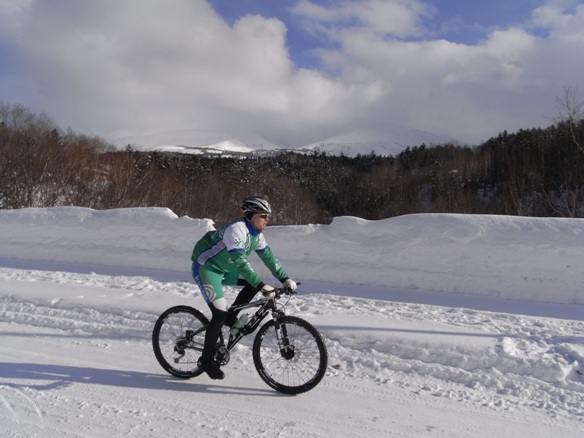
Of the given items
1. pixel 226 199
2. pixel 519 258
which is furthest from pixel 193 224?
pixel 226 199

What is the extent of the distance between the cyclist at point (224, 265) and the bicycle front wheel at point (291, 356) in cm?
36

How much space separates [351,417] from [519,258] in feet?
17.8

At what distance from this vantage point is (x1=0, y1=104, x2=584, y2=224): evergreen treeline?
1026 inches

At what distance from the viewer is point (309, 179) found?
250 ft

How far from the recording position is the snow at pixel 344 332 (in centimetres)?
388

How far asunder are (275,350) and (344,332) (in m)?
1.59

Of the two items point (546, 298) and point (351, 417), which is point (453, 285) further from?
point (351, 417)

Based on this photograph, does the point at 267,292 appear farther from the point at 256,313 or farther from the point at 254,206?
the point at 254,206

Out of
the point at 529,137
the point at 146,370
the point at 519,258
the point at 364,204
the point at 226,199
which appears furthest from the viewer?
the point at 364,204

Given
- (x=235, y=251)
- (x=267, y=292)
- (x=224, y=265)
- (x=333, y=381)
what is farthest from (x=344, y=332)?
(x=235, y=251)

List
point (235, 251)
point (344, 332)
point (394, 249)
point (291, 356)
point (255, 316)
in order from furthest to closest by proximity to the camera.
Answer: point (394, 249) → point (344, 332) → point (255, 316) → point (291, 356) → point (235, 251)

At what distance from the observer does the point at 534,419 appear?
12.8ft

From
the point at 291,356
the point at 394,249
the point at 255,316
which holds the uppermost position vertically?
the point at 394,249

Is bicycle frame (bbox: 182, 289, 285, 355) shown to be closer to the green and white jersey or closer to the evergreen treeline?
the green and white jersey
